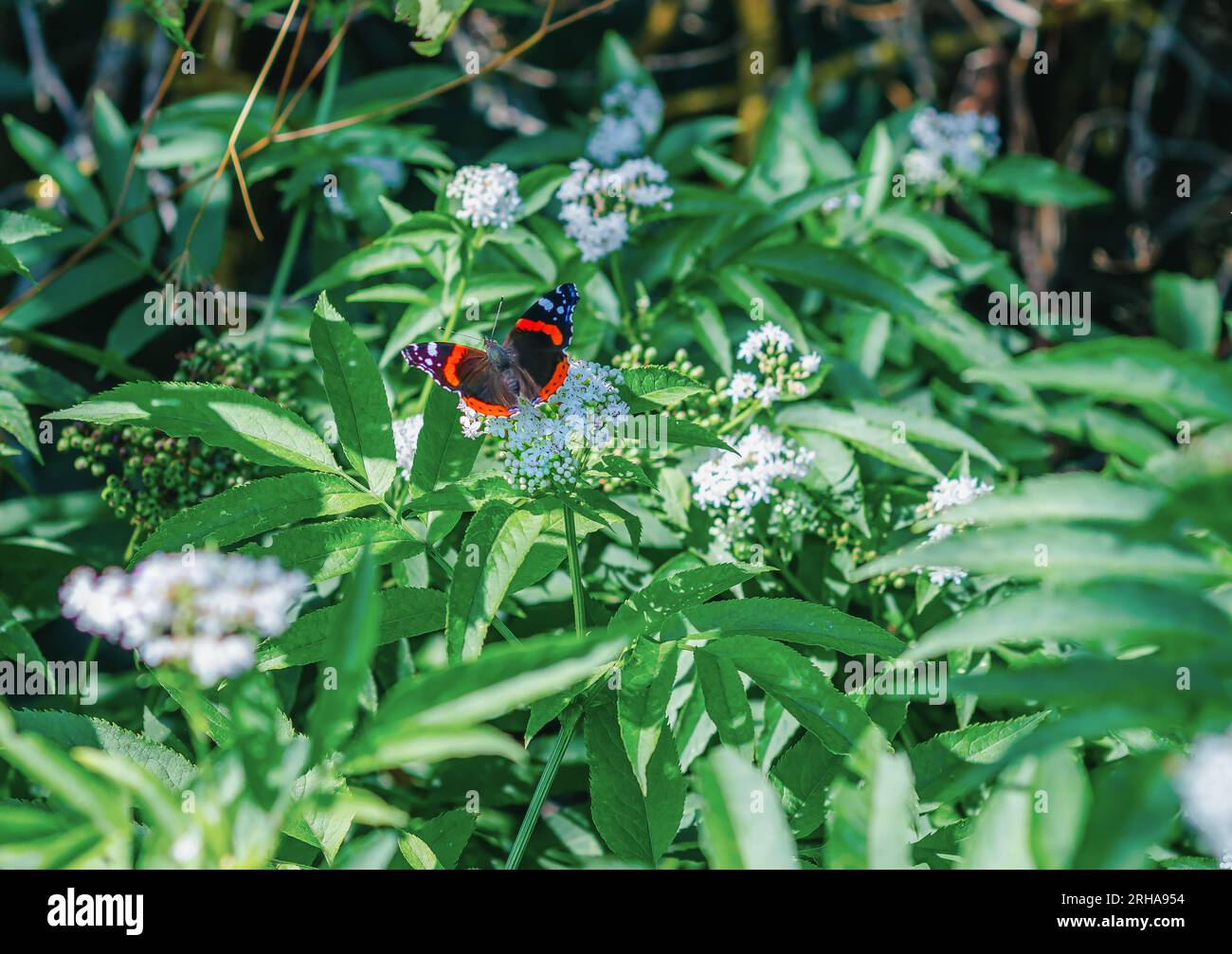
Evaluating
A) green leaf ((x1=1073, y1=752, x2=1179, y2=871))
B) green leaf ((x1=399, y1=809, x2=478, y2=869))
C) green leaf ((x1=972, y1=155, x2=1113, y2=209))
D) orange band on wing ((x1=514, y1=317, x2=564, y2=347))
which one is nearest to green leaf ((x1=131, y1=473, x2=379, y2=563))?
orange band on wing ((x1=514, y1=317, x2=564, y2=347))

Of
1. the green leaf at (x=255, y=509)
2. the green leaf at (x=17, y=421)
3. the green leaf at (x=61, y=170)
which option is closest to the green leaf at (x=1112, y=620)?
the green leaf at (x=255, y=509)

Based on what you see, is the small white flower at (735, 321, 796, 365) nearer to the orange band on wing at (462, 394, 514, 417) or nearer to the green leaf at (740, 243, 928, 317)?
the green leaf at (740, 243, 928, 317)

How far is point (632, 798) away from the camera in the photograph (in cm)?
183

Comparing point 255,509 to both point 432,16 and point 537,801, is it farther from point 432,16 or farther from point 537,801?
point 432,16

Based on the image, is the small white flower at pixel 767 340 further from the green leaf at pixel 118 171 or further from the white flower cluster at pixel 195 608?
the green leaf at pixel 118 171

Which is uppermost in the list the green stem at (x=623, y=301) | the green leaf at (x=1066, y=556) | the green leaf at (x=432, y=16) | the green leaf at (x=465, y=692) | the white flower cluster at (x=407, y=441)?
the green leaf at (x=432, y=16)

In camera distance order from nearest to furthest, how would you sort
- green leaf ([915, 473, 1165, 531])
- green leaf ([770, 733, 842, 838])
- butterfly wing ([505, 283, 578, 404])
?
green leaf ([915, 473, 1165, 531]) < green leaf ([770, 733, 842, 838]) < butterfly wing ([505, 283, 578, 404])

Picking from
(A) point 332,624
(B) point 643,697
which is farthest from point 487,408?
(B) point 643,697

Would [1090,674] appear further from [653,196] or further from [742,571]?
[653,196]

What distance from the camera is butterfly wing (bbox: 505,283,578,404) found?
2.10 metres

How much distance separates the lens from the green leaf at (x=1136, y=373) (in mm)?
1161

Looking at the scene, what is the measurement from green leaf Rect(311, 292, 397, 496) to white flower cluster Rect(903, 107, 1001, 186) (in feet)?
7.15
